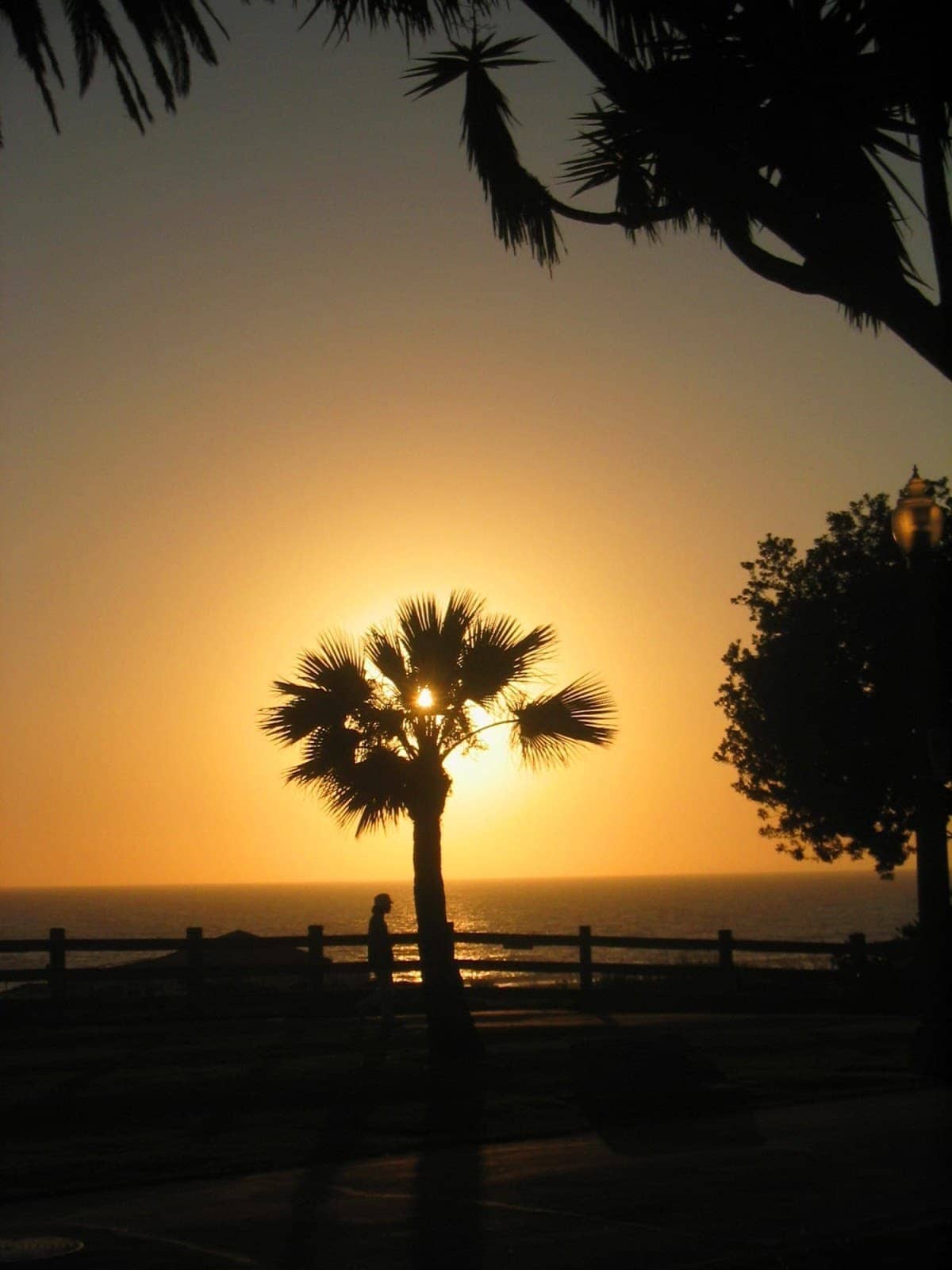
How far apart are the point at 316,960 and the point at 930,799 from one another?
41.5ft

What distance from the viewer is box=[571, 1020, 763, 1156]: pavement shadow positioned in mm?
10688

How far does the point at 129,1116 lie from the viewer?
1219 centimetres

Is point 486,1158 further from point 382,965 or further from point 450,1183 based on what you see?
point 382,965

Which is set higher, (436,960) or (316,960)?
(436,960)

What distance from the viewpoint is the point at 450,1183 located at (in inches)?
357

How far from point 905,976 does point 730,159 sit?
16591 mm

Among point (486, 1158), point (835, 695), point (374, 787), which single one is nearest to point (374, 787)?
point (374, 787)

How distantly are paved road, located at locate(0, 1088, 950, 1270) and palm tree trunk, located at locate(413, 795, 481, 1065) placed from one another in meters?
4.92

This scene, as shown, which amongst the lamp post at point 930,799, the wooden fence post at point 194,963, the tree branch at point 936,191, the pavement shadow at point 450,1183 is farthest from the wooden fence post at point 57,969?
the tree branch at point 936,191

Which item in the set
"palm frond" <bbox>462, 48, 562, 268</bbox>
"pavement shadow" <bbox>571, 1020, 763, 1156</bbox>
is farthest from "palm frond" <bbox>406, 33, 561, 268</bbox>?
"pavement shadow" <bbox>571, 1020, 763, 1156</bbox>

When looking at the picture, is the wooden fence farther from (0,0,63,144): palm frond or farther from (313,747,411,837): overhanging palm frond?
(0,0,63,144): palm frond

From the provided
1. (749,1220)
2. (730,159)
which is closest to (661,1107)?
(749,1220)

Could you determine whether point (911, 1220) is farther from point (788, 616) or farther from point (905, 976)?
point (788, 616)

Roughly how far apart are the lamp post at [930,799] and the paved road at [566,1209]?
8.29 feet
